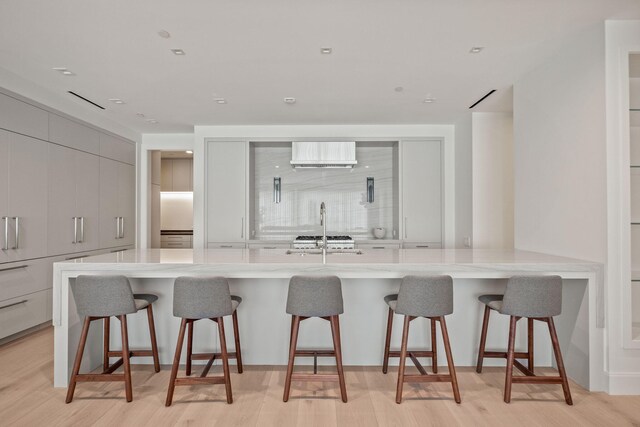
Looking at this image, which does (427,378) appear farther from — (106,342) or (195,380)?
(106,342)

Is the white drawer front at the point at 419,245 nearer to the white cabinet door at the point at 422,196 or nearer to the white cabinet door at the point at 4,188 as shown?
the white cabinet door at the point at 422,196

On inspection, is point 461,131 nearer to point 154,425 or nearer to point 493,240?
point 493,240

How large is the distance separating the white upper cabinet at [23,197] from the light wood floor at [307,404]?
54.3 inches

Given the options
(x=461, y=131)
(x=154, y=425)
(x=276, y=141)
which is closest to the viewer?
(x=154, y=425)

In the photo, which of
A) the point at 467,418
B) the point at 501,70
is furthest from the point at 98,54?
the point at 467,418

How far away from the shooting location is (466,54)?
317cm

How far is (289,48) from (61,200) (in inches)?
124

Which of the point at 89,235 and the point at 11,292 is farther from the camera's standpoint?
the point at 89,235

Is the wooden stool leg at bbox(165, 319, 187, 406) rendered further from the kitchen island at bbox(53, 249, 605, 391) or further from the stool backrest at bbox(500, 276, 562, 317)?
the stool backrest at bbox(500, 276, 562, 317)

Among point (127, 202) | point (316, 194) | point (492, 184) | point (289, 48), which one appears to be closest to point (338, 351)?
point (289, 48)

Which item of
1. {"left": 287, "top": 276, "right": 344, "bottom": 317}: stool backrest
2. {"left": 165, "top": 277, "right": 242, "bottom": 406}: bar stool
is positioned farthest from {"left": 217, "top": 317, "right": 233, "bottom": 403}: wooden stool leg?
{"left": 287, "top": 276, "right": 344, "bottom": 317}: stool backrest

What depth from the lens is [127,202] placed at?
577cm

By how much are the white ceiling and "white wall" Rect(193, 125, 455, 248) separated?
0.83 metres

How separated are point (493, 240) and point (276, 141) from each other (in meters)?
3.09
